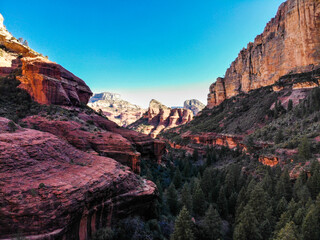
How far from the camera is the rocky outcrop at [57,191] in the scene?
29.7ft

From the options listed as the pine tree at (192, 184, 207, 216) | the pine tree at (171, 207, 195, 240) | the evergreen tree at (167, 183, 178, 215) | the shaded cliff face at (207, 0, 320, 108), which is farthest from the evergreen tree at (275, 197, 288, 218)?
the shaded cliff face at (207, 0, 320, 108)

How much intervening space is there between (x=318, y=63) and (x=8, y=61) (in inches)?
3497

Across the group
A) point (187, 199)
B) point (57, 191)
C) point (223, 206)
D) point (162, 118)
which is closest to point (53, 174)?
point (57, 191)

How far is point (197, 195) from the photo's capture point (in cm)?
2567

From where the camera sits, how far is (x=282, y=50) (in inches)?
2771

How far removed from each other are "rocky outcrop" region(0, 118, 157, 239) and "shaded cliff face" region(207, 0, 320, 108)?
76.6m

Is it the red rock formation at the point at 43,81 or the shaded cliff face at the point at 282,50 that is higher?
the shaded cliff face at the point at 282,50

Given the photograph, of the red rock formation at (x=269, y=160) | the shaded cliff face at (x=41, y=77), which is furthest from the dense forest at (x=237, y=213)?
the shaded cliff face at (x=41, y=77)

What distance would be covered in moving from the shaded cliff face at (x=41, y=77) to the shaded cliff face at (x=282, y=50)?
76.9 meters

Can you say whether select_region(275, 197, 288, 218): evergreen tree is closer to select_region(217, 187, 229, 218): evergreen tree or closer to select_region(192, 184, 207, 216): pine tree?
select_region(217, 187, 229, 218): evergreen tree

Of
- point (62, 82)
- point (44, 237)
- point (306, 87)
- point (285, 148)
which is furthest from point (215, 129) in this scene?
point (44, 237)

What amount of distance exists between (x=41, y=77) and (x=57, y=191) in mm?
22220

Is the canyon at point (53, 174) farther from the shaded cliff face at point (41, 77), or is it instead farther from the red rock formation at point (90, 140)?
the shaded cliff face at point (41, 77)

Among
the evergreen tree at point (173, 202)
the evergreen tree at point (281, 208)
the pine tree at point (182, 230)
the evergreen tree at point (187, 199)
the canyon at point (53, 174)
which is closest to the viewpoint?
the canyon at point (53, 174)
